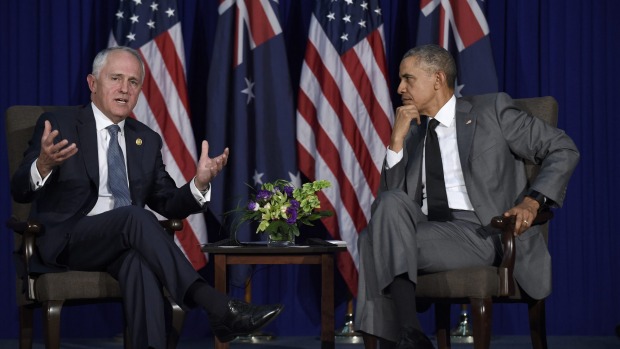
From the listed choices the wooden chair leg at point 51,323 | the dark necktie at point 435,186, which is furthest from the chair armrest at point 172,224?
the dark necktie at point 435,186

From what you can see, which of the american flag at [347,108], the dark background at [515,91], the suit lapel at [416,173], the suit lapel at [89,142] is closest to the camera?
the suit lapel at [89,142]

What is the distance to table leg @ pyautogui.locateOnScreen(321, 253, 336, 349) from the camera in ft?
12.7

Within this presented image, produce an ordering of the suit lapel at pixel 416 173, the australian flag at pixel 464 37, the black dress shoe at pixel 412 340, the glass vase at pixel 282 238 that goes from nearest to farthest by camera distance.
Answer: the black dress shoe at pixel 412 340
the suit lapel at pixel 416 173
the glass vase at pixel 282 238
the australian flag at pixel 464 37

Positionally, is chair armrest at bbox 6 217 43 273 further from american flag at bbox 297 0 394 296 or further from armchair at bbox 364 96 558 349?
american flag at bbox 297 0 394 296

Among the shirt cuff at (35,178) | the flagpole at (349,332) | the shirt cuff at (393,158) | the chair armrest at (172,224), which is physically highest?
the shirt cuff at (393,158)

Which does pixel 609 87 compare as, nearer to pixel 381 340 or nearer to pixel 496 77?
pixel 496 77

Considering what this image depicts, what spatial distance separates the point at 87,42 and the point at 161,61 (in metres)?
0.57

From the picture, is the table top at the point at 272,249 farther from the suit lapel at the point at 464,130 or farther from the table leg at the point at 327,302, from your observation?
the suit lapel at the point at 464,130

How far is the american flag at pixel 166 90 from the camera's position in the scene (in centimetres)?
505

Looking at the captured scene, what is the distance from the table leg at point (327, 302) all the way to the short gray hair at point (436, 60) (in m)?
0.93

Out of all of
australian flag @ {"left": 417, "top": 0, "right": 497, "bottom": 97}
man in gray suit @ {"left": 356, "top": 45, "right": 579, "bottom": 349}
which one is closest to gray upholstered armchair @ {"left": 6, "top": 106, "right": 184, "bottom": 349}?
man in gray suit @ {"left": 356, "top": 45, "right": 579, "bottom": 349}

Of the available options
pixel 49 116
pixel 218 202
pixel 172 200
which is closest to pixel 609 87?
pixel 218 202

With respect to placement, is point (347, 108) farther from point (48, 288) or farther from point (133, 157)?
point (48, 288)

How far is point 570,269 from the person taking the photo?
5.27 meters
